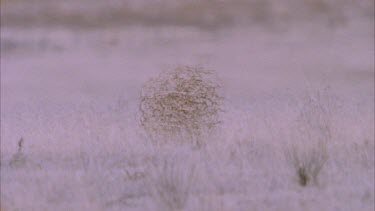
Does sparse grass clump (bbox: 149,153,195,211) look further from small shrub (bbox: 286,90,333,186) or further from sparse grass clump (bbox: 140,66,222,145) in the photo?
sparse grass clump (bbox: 140,66,222,145)

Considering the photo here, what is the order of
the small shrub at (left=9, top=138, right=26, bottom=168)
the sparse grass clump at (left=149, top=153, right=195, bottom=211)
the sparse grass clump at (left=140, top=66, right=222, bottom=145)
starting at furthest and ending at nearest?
the sparse grass clump at (left=140, top=66, right=222, bottom=145), the small shrub at (left=9, top=138, right=26, bottom=168), the sparse grass clump at (left=149, top=153, right=195, bottom=211)

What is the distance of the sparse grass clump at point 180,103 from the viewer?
10562 millimetres

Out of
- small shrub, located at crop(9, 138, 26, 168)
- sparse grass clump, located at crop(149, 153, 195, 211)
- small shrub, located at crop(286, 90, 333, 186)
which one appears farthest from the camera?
small shrub, located at crop(9, 138, 26, 168)

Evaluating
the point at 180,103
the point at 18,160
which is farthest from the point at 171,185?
the point at 180,103

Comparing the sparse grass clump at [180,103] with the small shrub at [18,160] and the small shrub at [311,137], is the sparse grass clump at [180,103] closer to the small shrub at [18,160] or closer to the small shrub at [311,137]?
the small shrub at [311,137]

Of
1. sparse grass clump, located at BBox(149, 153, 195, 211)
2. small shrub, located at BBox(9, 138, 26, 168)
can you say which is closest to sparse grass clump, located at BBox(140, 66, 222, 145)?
small shrub, located at BBox(9, 138, 26, 168)

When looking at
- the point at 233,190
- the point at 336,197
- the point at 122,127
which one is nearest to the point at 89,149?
the point at 122,127

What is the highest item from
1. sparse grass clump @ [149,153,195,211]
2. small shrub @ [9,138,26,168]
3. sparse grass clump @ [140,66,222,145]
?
sparse grass clump @ [140,66,222,145]

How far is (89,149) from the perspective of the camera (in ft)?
34.0

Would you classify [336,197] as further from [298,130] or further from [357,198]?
[298,130]

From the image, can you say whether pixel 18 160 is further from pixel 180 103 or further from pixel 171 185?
pixel 171 185

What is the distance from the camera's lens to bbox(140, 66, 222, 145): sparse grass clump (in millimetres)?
10562

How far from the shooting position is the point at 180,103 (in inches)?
418

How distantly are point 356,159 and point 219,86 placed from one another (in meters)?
2.38
